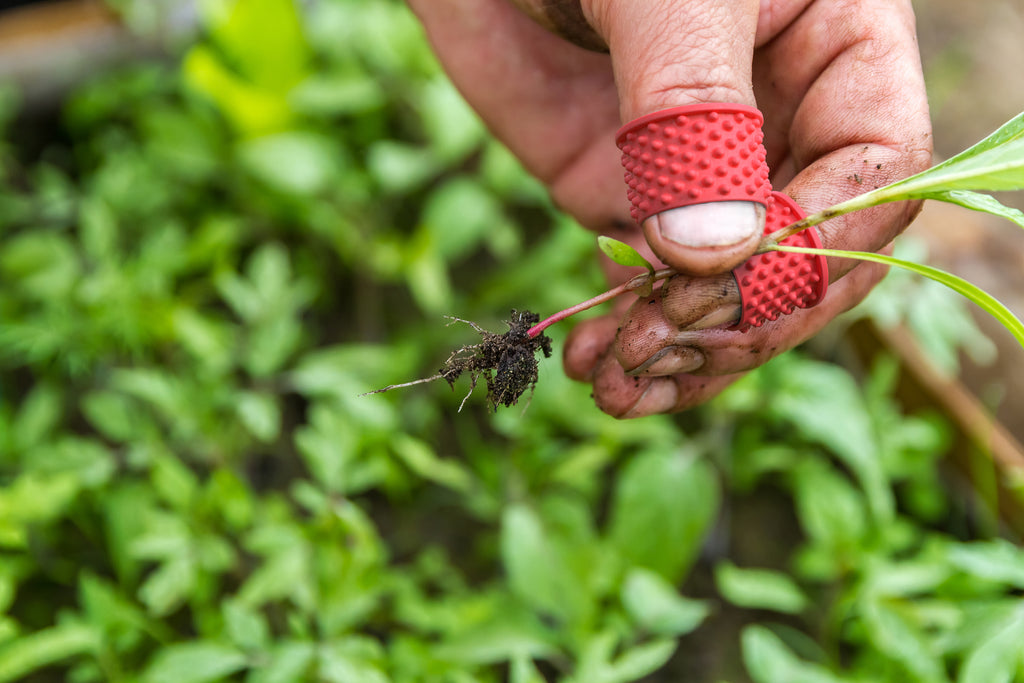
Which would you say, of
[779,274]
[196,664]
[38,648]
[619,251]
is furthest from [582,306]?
[38,648]

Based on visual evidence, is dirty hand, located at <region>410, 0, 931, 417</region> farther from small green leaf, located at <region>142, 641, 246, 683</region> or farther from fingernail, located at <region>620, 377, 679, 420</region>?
small green leaf, located at <region>142, 641, 246, 683</region>

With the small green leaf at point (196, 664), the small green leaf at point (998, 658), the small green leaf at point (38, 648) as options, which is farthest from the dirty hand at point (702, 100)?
the small green leaf at point (38, 648)

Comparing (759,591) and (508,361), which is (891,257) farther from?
(759,591)

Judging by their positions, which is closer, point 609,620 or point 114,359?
point 609,620

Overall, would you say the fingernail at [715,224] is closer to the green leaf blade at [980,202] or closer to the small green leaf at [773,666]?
the green leaf blade at [980,202]

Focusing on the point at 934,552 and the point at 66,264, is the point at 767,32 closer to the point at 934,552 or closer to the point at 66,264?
the point at 934,552

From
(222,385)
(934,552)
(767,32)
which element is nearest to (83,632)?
(222,385)
